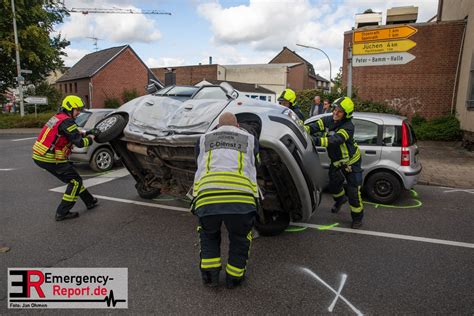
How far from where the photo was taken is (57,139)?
474cm

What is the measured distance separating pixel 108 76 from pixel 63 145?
35.3m

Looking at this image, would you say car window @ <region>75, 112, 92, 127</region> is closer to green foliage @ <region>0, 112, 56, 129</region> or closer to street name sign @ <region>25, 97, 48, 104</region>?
green foliage @ <region>0, 112, 56, 129</region>

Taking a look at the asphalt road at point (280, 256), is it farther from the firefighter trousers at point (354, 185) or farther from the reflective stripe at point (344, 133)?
the reflective stripe at point (344, 133)

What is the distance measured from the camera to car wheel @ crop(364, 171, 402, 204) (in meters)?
5.59

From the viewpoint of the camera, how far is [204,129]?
3693 mm

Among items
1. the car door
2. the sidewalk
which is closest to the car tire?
the car door

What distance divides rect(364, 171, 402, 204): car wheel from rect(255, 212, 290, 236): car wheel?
2191mm

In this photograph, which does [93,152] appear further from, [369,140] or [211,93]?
[369,140]

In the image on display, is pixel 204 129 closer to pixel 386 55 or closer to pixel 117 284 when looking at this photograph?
pixel 117 284

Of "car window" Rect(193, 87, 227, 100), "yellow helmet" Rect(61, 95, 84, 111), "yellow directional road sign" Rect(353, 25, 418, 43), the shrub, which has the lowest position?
"yellow helmet" Rect(61, 95, 84, 111)

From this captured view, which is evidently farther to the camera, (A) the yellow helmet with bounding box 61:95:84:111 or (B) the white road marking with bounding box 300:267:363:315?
(A) the yellow helmet with bounding box 61:95:84:111

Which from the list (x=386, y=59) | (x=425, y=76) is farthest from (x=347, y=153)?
(x=425, y=76)

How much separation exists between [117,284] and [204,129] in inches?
68.9

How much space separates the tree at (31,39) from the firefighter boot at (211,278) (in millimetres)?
23242
